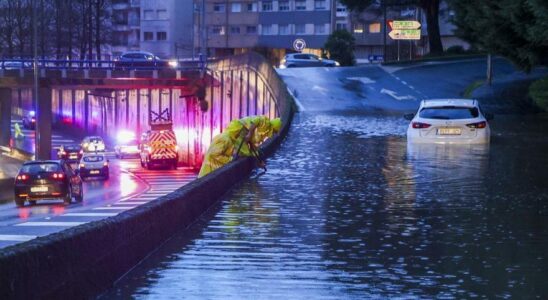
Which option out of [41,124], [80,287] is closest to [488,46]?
[80,287]

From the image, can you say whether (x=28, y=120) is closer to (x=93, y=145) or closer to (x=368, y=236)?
(x=93, y=145)

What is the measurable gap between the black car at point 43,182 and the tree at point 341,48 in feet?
145

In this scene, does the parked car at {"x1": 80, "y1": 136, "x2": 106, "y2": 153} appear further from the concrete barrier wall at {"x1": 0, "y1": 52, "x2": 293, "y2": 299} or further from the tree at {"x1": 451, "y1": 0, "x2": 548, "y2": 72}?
the concrete barrier wall at {"x1": 0, "y1": 52, "x2": 293, "y2": 299}

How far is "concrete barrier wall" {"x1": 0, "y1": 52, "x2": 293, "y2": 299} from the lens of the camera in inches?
280

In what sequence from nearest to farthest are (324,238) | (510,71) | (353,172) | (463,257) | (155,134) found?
1. (463,257)
2. (324,238)
3. (353,172)
4. (510,71)
5. (155,134)

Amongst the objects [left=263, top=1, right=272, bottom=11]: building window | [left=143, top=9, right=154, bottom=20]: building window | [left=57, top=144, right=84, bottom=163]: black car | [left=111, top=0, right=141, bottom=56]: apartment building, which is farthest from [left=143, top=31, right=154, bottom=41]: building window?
[left=57, top=144, right=84, bottom=163]: black car

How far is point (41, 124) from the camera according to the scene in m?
66.6

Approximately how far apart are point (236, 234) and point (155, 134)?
5103cm

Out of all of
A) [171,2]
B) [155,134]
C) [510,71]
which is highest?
[171,2]

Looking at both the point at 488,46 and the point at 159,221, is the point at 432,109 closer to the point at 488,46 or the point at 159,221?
the point at 488,46

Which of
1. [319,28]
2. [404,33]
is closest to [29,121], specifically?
[319,28]

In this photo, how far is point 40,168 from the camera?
35.4 m

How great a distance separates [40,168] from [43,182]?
22.4 inches

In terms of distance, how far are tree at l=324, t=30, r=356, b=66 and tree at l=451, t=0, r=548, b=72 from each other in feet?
134
